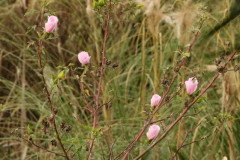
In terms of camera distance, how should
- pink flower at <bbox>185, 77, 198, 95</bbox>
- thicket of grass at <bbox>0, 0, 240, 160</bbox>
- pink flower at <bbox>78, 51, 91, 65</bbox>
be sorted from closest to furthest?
pink flower at <bbox>185, 77, 198, 95</bbox>, pink flower at <bbox>78, 51, 91, 65</bbox>, thicket of grass at <bbox>0, 0, 240, 160</bbox>

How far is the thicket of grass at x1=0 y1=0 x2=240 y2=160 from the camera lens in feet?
→ 7.40

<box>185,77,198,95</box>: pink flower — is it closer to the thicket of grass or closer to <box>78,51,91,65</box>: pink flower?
the thicket of grass

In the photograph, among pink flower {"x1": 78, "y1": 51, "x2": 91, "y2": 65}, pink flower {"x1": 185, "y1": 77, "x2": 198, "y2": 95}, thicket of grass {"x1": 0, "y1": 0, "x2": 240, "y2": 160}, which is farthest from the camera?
thicket of grass {"x1": 0, "y1": 0, "x2": 240, "y2": 160}

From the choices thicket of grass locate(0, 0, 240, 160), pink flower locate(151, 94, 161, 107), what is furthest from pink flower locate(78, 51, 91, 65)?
pink flower locate(151, 94, 161, 107)

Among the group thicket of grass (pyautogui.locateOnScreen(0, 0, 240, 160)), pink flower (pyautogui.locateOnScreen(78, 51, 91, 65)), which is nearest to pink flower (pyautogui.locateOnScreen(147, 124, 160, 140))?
thicket of grass (pyautogui.locateOnScreen(0, 0, 240, 160))

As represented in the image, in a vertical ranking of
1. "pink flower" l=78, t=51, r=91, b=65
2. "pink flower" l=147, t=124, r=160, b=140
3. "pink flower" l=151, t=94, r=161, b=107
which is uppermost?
"pink flower" l=78, t=51, r=91, b=65

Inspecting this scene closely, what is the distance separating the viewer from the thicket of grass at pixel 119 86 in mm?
2256

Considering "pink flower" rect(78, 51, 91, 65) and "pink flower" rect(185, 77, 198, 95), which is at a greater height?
"pink flower" rect(78, 51, 91, 65)

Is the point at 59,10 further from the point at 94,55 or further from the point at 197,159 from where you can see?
the point at 197,159

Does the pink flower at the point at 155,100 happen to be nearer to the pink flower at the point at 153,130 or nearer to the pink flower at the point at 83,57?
the pink flower at the point at 153,130

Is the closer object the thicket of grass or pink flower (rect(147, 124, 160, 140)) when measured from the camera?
pink flower (rect(147, 124, 160, 140))

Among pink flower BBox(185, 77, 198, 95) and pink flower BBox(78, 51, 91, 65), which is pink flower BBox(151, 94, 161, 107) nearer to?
pink flower BBox(185, 77, 198, 95)

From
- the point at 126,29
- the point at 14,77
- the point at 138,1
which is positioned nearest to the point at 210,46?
the point at 126,29

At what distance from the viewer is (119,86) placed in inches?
124
